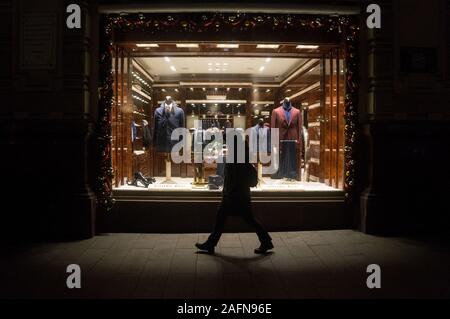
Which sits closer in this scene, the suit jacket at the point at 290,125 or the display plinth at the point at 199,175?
the display plinth at the point at 199,175

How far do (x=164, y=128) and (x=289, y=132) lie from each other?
305 cm

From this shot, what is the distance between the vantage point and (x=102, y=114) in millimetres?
7340

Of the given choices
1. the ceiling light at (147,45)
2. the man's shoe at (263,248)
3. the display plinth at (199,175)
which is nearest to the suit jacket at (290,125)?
the display plinth at (199,175)

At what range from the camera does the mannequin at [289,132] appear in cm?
988

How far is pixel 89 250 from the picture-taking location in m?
6.25

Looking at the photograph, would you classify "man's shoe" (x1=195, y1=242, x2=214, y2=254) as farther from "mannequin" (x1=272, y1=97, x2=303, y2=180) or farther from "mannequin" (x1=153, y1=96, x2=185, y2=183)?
"mannequin" (x1=272, y1=97, x2=303, y2=180)

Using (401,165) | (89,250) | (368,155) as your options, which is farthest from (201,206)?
(401,165)

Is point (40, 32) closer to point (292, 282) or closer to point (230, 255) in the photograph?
point (230, 255)

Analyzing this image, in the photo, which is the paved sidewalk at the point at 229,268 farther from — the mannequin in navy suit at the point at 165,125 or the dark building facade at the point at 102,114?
the mannequin in navy suit at the point at 165,125

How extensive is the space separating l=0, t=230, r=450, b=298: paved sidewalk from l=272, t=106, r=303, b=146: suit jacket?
10.9 feet

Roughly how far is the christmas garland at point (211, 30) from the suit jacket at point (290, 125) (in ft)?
7.60

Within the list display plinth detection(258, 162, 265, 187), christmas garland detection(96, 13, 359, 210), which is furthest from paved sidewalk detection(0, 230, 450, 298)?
display plinth detection(258, 162, 265, 187)

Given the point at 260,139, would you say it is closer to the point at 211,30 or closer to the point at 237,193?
the point at 211,30

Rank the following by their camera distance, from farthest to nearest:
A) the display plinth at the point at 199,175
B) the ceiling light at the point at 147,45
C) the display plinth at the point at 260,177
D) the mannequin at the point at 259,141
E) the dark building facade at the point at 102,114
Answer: the mannequin at the point at 259,141
the display plinth at the point at 260,177
the display plinth at the point at 199,175
the ceiling light at the point at 147,45
the dark building facade at the point at 102,114
